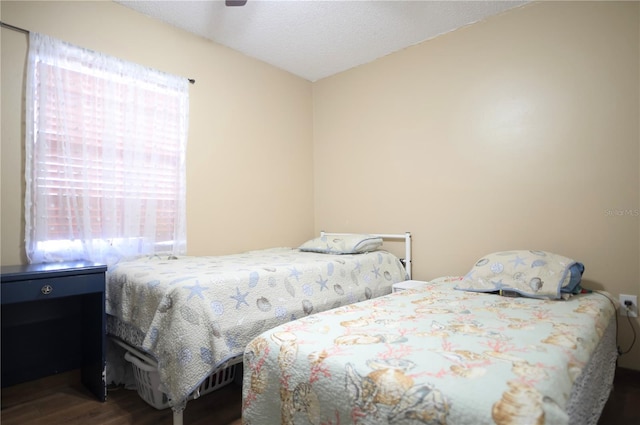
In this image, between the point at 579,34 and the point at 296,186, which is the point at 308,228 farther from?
the point at 579,34

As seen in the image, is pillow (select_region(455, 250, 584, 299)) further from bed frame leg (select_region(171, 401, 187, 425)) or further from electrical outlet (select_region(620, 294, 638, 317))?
bed frame leg (select_region(171, 401, 187, 425))

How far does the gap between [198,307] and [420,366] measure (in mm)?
995

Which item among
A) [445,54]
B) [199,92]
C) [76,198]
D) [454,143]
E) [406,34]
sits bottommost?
[76,198]

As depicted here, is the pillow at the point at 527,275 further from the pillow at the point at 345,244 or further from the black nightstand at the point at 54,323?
the black nightstand at the point at 54,323

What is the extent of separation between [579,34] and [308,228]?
2.65 meters

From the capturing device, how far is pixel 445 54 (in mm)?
2686

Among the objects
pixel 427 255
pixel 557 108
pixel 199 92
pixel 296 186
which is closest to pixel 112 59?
pixel 199 92

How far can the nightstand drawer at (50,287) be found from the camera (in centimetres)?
152

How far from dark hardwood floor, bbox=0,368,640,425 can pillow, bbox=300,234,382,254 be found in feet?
4.05

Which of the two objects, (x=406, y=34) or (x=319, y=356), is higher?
(x=406, y=34)

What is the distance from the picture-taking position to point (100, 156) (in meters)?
2.15

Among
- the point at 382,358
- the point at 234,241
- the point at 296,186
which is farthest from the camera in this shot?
the point at 296,186

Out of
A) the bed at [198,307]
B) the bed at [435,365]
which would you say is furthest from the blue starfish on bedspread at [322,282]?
the bed at [435,365]

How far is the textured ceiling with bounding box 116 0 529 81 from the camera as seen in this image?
2.32 meters
